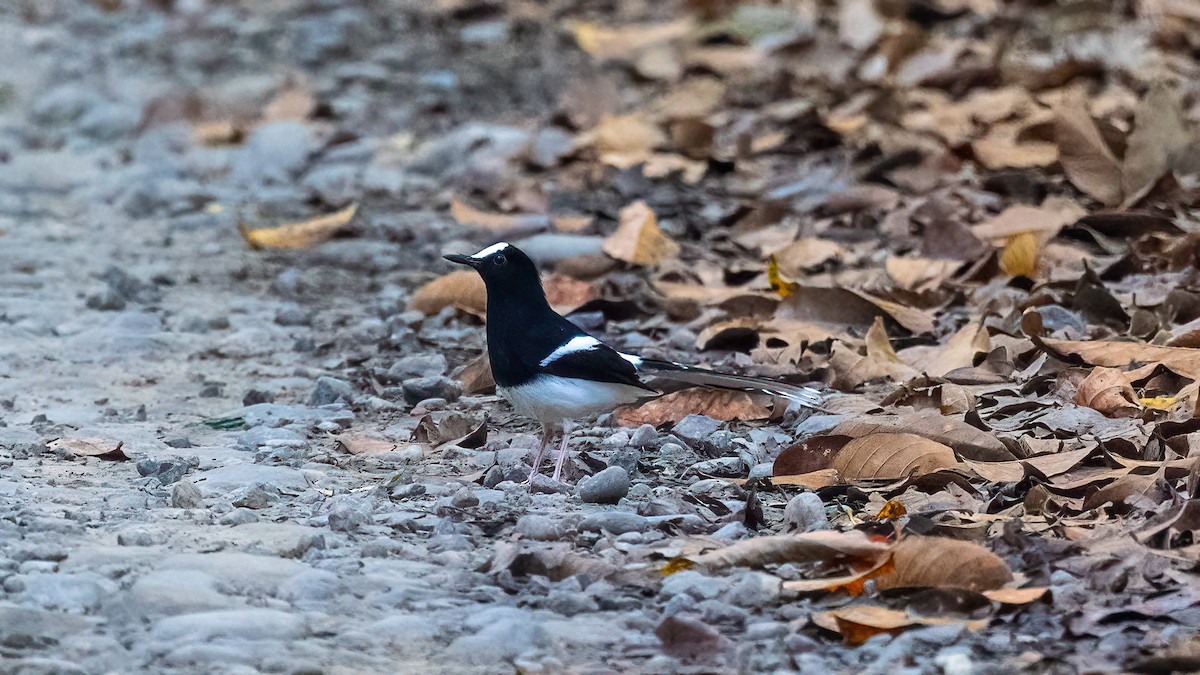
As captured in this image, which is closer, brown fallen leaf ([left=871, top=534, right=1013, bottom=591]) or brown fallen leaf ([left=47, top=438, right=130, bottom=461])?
brown fallen leaf ([left=871, top=534, right=1013, bottom=591])

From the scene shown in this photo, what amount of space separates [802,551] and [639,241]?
106 inches

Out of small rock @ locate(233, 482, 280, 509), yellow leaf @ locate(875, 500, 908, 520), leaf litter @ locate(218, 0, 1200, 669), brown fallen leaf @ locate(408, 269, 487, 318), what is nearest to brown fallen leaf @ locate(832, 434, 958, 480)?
leaf litter @ locate(218, 0, 1200, 669)

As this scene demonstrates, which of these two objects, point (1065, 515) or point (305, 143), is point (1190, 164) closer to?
point (1065, 515)

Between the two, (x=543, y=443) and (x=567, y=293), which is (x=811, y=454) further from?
(x=567, y=293)

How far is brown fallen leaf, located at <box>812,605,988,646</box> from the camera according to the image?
107 inches

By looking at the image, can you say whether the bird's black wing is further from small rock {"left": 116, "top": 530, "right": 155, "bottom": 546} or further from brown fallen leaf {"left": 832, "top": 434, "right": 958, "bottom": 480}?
small rock {"left": 116, "top": 530, "right": 155, "bottom": 546}

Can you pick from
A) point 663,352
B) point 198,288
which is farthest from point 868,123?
point 198,288

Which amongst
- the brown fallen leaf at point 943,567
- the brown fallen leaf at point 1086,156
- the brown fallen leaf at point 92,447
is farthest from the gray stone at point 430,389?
the brown fallen leaf at point 1086,156

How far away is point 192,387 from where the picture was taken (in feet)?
15.1

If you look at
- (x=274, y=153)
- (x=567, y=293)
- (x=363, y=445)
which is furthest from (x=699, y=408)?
(x=274, y=153)

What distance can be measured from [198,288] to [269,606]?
9.86 ft

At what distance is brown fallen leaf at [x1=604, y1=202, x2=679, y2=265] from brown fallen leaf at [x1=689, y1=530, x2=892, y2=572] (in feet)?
8.45

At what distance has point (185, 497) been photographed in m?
Answer: 3.41

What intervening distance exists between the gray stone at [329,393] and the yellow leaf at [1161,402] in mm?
2156
